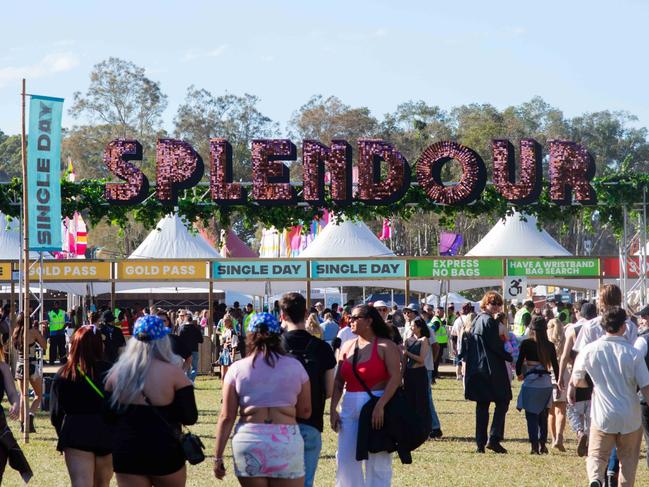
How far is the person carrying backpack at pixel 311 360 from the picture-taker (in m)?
8.02

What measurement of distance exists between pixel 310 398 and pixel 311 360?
978mm

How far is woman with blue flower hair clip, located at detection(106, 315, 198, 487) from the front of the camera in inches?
255

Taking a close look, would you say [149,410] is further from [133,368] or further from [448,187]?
[448,187]

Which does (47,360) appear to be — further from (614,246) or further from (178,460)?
(614,246)

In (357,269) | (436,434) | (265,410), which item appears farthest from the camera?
(357,269)

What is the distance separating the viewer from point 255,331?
699 cm

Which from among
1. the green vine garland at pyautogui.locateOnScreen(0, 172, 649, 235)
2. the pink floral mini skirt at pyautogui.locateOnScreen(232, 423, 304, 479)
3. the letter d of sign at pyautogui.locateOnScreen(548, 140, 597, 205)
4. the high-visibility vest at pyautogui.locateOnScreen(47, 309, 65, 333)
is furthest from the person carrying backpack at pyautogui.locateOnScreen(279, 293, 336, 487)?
the high-visibility vest at pyautogui.locateOnScreen(47, 309, 65, 333)

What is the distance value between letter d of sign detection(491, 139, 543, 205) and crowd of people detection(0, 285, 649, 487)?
8428mm

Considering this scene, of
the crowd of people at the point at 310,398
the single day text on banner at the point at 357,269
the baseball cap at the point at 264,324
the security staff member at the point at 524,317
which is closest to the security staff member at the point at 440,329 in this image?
the single day text on banner at the point at 357,269

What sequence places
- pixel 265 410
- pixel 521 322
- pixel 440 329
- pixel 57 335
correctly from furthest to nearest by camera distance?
pixel 57 335
pixel 440 329
pixel 521 322
pixel 265 410

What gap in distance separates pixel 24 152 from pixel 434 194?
8773mm

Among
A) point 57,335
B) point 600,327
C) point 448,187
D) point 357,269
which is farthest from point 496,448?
point 57,335

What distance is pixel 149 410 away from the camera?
258 inches

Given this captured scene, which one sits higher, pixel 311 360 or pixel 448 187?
pixel 448 187
